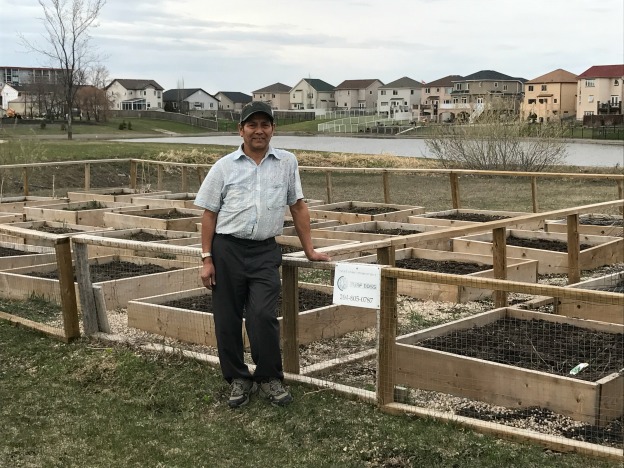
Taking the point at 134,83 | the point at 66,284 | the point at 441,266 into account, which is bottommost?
the point at 441,266

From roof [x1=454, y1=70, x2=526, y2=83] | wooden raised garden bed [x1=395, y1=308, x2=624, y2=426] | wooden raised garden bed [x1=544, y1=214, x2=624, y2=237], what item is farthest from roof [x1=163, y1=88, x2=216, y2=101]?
wooden raised garden bed [x1=395, y1=308, x2=624, y2=426]

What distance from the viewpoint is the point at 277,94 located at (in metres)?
132

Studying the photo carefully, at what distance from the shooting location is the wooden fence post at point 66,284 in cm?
712

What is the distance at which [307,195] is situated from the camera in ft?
72.7

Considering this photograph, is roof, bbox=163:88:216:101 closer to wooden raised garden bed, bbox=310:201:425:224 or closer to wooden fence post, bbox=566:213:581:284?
wooden raised garden bed, bbox=310:201:425:224

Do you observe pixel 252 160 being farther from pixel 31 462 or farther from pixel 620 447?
pixel 620 447

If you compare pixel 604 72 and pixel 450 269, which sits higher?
pixel 604 72

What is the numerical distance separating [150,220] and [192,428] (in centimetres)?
911

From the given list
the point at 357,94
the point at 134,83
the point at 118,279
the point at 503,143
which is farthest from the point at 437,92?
the point at 118,279

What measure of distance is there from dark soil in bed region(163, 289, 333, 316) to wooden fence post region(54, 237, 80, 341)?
1276mm

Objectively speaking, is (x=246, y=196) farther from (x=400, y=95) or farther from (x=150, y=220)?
(x=400, y=95)

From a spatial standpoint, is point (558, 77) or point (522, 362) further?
point (558, 77)

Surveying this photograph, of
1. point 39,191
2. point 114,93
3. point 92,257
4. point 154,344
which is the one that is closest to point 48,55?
point 39,191

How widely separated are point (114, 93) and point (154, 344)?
354ft
